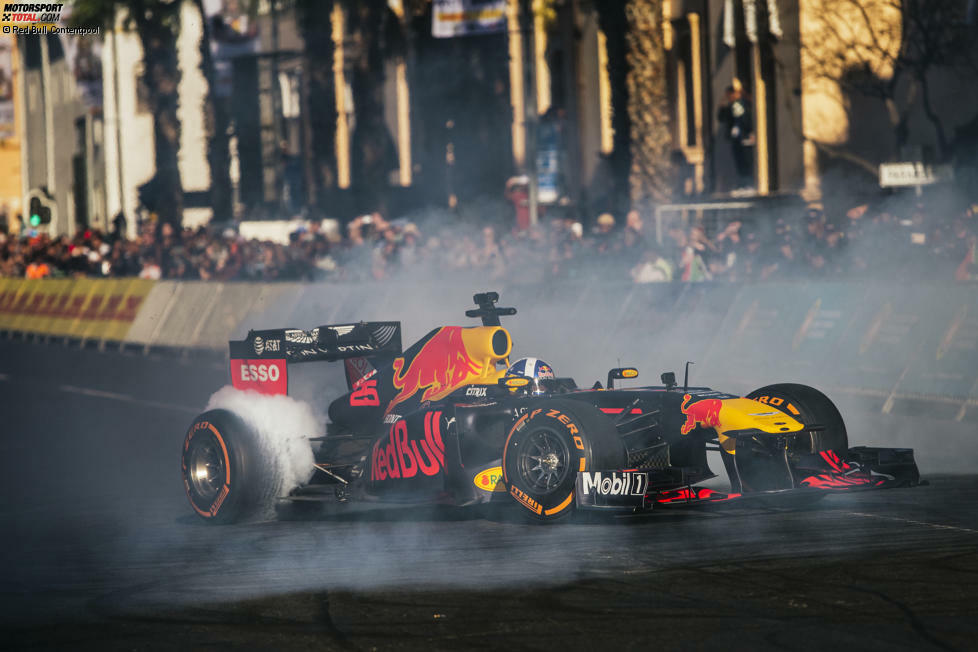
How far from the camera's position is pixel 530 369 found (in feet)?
34.1

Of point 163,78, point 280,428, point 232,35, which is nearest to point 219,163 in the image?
point 232,35

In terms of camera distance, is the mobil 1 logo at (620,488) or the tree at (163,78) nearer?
the mobil 1 logo at (620,488)

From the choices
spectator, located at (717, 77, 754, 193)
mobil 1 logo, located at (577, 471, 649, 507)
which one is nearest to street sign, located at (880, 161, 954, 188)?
spectator, located at (717, 77, 754, 193)

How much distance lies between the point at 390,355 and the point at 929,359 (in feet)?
17.4

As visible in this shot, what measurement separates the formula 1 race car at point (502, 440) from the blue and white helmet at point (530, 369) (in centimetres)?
7

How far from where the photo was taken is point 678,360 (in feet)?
55.9

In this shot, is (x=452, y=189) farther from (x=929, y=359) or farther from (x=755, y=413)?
(x=755, y=413)

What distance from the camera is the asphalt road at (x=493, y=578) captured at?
21.9 ft

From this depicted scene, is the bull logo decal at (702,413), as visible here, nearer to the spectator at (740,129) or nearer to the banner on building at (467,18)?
the spectator at (740,129)

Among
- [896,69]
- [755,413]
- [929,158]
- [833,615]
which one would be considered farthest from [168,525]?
[896,69]

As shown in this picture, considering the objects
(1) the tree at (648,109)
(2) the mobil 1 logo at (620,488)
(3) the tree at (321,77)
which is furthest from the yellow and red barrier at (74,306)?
(2) the mobil 1 logo at (620,488)

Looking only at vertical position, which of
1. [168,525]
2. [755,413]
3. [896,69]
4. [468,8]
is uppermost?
[468,8]

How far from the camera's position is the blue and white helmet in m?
10.4

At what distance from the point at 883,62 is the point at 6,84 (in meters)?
50.4
